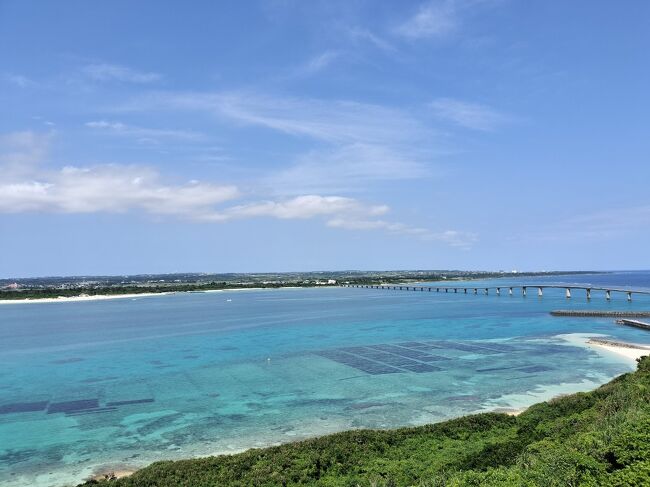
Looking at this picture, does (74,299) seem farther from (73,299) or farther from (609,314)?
(609,314)

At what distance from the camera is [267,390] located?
37500 mm

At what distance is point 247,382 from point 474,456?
84.7ft

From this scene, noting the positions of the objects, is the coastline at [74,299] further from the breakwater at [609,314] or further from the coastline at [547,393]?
the coastline at [547,393]

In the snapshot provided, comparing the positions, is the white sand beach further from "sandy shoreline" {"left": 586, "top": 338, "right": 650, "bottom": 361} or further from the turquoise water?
"sandy shoreline" {"left": 586, "top": 338, "right": 650, "bottom": 361}

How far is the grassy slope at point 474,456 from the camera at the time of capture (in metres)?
12.6

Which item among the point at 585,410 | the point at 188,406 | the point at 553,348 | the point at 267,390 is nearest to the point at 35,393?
the point at 188,406

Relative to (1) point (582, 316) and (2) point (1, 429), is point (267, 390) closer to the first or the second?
(2) point (1, 429)

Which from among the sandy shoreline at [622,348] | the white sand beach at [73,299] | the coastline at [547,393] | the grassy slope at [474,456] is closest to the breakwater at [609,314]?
the coastline at [547,393]

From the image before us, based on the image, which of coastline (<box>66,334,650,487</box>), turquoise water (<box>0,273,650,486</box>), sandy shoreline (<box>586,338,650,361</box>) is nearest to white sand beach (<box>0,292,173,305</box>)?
turquoise water (<box>0,273,650,486</box>)

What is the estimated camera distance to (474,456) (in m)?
18.5

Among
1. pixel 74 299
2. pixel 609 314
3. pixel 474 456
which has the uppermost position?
pixel 474 456

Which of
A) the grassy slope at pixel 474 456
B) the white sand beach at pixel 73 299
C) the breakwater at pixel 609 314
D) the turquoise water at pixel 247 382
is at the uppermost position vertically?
the grassy slope at pixel 474 456

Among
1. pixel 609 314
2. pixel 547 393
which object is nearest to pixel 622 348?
pixel 547 393

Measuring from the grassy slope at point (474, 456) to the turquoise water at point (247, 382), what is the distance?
20.5ft
